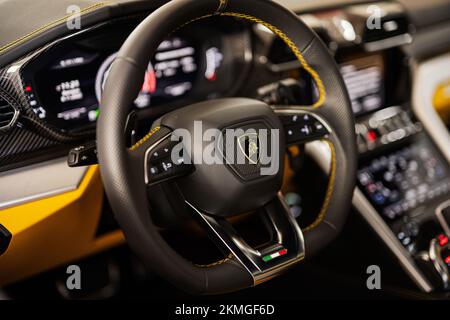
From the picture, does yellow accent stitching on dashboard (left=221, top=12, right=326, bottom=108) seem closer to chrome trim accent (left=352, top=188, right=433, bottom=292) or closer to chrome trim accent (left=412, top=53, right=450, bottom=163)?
chrome trim accent (left=352, top=188, right=433, bottom=292)

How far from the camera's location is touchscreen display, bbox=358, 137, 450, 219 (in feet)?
5.39

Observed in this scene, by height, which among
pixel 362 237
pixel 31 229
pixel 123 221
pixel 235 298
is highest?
pixel 123 221

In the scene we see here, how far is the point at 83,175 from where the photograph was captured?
4.13 ft

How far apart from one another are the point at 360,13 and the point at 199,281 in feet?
3.38

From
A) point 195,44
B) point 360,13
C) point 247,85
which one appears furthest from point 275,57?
point 360,13

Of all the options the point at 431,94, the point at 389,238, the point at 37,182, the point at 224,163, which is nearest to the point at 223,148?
the point at 224,163

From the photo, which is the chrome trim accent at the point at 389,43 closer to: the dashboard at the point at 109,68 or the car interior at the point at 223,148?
the car interior at the point at 223,148

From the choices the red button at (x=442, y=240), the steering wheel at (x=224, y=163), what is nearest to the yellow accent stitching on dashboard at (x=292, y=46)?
the steering wheel at (x=224, y=163)

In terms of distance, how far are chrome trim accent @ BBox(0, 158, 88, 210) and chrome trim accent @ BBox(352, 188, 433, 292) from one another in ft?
2.41

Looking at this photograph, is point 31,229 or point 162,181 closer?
point 162,181

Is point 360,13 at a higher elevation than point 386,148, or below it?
higher
